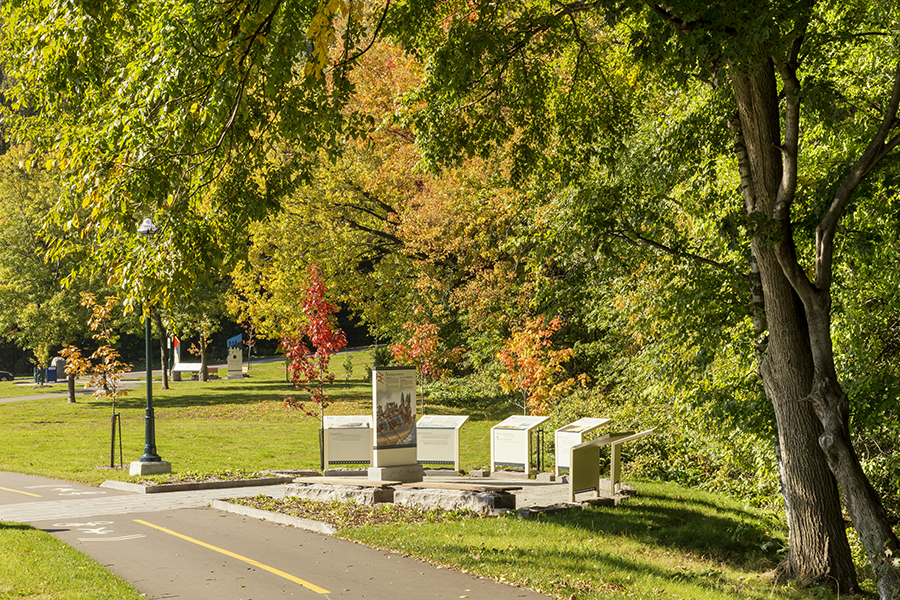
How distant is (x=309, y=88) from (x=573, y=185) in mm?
3971

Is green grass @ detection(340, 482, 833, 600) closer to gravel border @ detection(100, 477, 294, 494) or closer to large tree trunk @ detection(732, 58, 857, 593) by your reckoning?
large tree trunk @ detection(732, 58, 857, 593)

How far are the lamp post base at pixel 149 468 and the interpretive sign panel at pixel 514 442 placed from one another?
23.1 ft

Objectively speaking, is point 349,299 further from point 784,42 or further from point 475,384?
point 784,42

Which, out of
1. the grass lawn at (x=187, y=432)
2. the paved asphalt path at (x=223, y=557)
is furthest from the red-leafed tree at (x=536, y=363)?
the paved asphalt path at (x=223, y=557)

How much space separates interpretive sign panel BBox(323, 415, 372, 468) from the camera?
16.5m

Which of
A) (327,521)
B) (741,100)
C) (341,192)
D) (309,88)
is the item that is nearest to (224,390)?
(341,192)

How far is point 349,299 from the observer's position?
2947cm

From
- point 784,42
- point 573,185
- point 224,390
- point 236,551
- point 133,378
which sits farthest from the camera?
point 133,378

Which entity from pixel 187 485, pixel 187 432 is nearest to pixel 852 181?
pixel 187 485

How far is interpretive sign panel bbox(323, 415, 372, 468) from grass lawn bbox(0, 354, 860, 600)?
222 centimetres

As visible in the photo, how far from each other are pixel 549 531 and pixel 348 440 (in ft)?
23.7

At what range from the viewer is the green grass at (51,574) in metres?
7.37

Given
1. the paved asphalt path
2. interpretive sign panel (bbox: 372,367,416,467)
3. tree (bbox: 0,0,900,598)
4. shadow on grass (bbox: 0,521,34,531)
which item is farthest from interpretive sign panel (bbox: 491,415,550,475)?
shadow on grass (bbox: 0,521,34,531)

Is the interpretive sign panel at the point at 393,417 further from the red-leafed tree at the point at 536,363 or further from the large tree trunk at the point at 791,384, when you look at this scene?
the large tree trunk at the point at 791,384
